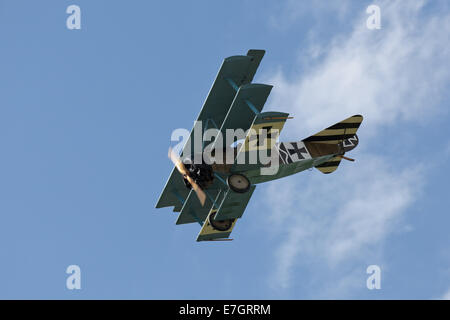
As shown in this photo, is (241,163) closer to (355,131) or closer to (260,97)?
(260,97)

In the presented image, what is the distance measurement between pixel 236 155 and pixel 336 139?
5204 millimetres

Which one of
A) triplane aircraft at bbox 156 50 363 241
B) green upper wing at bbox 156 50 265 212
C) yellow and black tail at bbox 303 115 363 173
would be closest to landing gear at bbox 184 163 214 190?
triplane aircraft at bbox 156 50 363 241

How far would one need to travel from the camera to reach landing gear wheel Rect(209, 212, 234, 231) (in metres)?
30.1

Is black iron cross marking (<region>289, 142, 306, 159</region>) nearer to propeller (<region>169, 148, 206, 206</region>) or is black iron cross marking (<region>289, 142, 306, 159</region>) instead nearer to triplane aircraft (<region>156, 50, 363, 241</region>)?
triplane aircraft (<region>156, 50, 363, 241</region>)

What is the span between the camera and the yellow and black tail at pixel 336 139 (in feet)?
101

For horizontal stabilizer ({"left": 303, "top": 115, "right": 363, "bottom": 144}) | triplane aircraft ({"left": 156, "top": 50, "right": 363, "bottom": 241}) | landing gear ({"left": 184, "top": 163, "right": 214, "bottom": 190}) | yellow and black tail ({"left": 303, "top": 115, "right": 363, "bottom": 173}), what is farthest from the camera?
horizontal stabilizer ({"left": 303, "top": 115, "right": 363, "bottom": 144})

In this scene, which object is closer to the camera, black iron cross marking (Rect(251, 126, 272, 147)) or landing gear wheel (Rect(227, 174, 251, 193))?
black iron cross marking (Rect(251, 126, 272, 147))

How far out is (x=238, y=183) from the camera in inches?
1106

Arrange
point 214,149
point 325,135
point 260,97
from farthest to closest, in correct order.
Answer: point 325,135
point 214,149
point 260,97

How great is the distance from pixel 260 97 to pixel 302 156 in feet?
14.1

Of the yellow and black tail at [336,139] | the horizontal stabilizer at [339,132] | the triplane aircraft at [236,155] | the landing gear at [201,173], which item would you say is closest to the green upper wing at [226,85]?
the triplane aircraft at [236,155]

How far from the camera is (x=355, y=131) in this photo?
31359mm
